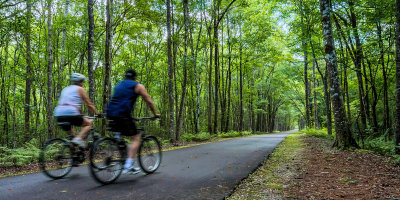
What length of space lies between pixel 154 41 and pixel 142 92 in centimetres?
1976

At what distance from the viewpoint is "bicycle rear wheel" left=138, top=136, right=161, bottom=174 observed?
4.96 meters

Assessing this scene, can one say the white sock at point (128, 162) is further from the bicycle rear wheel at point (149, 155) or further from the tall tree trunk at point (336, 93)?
the tall tree trunk at point (336, 93)

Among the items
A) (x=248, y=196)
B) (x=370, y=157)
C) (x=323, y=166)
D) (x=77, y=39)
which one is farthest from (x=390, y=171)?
(x=77, y=39)

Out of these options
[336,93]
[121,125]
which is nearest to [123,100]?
[121,125]

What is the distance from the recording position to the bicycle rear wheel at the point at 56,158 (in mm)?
4508

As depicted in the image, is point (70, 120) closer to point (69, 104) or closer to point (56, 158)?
point (69, 104)

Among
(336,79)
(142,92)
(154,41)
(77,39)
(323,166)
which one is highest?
(154,41)

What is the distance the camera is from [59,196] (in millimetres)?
3518

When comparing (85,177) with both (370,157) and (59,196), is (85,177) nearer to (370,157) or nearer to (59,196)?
(59,196)

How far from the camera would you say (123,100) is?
14.6 feet

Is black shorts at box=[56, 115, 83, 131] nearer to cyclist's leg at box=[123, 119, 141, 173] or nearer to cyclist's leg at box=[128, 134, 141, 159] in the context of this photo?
cyclist's leg at box=[123, 119, 141, 173]

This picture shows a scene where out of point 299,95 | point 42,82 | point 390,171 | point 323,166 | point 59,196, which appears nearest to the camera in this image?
point 59,196

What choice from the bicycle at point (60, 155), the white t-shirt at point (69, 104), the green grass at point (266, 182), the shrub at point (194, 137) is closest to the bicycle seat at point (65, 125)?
the bicycle at point (60, 155)

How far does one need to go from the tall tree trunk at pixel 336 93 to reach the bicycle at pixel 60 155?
8.59m
